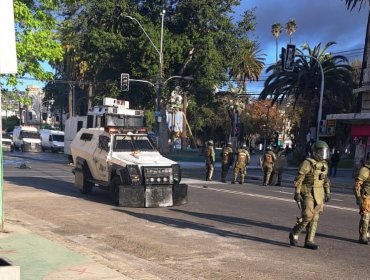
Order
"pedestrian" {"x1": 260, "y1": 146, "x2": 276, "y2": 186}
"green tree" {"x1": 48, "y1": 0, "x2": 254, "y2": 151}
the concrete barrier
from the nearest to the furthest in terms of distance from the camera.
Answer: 1. the concrete barrier
2. "pedestrian" {"x1": 260, "y1": 146, "x2": 276, "y2": 186}
3. "green tree" {"x1": 48, "y1": 0, "x2": 254, "y2": 151}

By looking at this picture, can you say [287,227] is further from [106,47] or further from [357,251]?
[106,47]

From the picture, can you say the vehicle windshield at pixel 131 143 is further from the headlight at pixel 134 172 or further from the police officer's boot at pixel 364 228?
the police officer's boot at pixel 364 228

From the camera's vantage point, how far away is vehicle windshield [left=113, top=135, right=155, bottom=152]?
14.8 m

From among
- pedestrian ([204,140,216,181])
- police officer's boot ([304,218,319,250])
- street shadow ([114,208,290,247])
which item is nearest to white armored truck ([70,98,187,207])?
street shadow ([114,208,290,247])

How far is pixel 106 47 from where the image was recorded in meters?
39.5

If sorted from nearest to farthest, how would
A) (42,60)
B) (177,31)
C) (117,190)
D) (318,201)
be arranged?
(318,201)
(42,60)
(117,190)
(177,31)

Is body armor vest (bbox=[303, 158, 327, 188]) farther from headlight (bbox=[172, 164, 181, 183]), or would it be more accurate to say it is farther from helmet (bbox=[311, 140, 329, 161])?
headlight (bbox=[172, 164, 181, 183])

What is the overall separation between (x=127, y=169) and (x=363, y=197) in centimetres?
634

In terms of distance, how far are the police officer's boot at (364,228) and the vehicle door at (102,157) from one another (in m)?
7.42

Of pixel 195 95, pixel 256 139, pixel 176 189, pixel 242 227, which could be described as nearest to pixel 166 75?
pixel 195 95

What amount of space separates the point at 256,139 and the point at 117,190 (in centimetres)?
7637

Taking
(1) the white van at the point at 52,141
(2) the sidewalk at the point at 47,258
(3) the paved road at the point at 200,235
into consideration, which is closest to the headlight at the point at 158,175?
(3) the paved road at the point at 200,235

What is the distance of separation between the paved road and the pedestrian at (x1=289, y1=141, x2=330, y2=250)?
513 mm

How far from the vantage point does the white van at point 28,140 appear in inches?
2008
